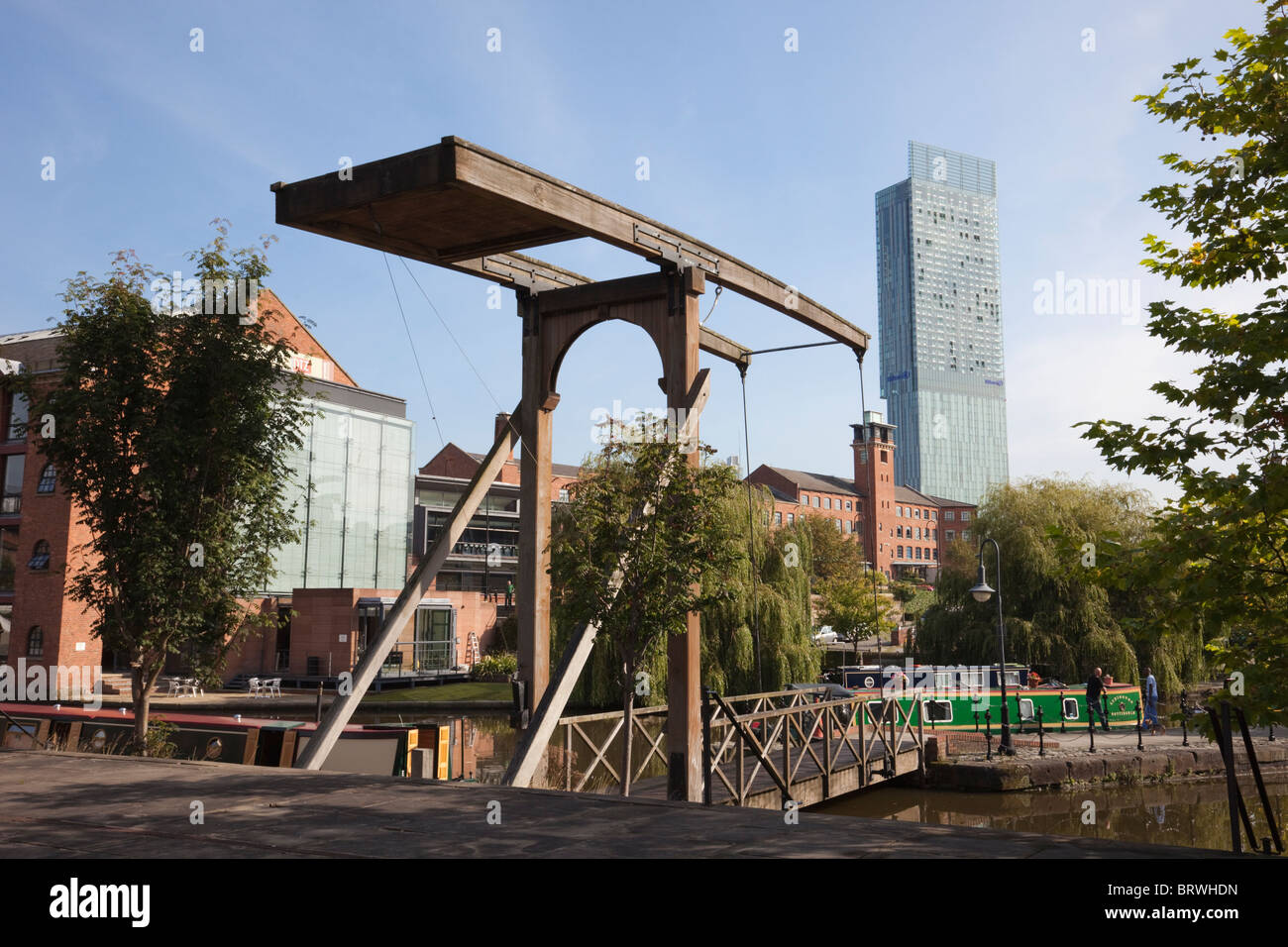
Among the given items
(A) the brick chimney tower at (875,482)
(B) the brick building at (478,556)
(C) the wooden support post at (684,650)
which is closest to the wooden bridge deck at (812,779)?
(C) the wooden support post at (684,650)

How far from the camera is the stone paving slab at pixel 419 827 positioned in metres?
5.24

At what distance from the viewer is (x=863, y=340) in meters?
14.3

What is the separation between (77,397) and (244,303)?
2036mm

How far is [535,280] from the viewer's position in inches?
464

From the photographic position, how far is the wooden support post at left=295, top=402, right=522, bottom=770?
10.1m

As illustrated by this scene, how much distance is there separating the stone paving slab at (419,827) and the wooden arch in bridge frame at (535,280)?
8.79 ft

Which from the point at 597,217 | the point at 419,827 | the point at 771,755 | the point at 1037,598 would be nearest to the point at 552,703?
the point at 419,827

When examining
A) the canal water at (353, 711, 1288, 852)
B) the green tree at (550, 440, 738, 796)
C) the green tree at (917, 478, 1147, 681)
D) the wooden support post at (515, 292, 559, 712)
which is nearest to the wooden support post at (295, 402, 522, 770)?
the wooden support post at (515, 292, 559, 712)

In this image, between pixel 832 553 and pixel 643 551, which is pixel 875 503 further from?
pixel 643 551

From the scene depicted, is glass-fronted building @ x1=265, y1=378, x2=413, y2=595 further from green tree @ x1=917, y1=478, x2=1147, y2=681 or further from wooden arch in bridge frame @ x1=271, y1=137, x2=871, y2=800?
wooden arch in bridge frame @ x1=271, y1=137, x2=871, y2=800

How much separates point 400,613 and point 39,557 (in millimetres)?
30999
